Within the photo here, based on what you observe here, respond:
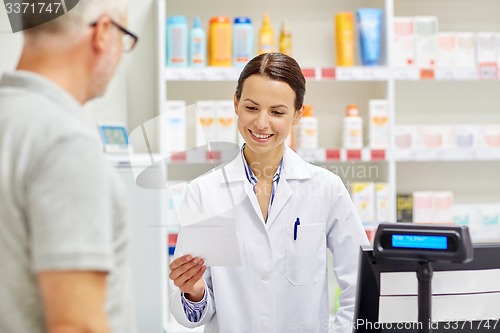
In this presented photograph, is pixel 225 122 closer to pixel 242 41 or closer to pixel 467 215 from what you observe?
pixel 242 41

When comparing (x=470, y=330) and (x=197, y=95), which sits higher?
(x=197, y=95)

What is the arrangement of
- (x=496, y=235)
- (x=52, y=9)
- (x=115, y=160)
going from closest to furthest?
(x=52, y=9) < (x=115, y=160) < (x=496, y=235)

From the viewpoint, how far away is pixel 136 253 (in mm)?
3238

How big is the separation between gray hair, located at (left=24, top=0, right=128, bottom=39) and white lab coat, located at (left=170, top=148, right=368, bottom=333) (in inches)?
41.1

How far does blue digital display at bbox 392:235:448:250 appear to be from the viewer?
1.16 meters

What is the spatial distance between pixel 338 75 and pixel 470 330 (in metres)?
2.32

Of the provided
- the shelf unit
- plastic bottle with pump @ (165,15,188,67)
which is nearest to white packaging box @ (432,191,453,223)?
the shelf unit

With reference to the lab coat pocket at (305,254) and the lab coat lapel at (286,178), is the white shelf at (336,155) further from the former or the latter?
the lab coat pocket at (305,254)

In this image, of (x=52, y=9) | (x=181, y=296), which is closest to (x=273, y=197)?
(x=181, y=296)

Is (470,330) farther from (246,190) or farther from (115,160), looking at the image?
(115,160)

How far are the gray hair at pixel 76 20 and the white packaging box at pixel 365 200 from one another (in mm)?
2796

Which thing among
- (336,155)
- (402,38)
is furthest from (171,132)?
(402,38)

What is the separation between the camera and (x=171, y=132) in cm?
352

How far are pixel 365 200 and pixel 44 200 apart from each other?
9.69 ft
